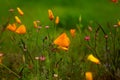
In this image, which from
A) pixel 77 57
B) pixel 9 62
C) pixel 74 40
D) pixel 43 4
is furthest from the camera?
pixel 43 4

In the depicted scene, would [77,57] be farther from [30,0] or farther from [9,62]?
[30,0]

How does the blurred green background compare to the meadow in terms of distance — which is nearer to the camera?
the meadow

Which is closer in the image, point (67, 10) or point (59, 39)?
point (59, 39)

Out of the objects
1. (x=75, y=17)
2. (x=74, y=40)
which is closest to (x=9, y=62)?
(x=74, y=40)

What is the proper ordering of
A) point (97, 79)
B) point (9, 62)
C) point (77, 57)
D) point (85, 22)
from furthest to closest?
1. point (85, 22)
2. point (77, 57)
3. point (9, 62)
4. point (97, 79)

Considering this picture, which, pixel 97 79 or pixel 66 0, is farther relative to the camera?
pixel 66 0

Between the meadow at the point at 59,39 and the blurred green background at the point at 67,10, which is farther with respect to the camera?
the blurred green background at the point at 67,10
